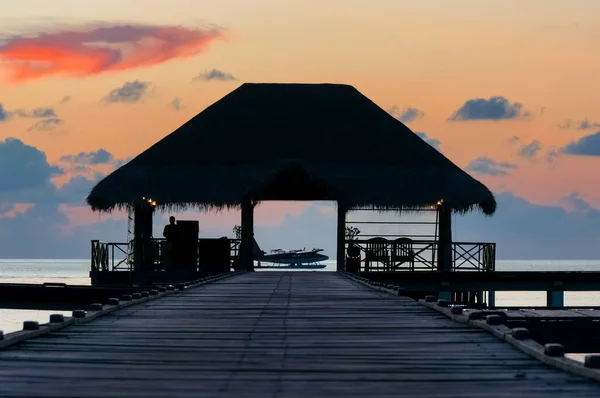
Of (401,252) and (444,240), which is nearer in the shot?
(401,252)

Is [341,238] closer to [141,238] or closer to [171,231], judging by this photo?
[171,231]

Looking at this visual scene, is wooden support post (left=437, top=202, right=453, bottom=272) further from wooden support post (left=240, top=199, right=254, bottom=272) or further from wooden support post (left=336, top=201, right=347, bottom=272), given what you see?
wooden support post (left=240, top=199, right=254, bottom=272)

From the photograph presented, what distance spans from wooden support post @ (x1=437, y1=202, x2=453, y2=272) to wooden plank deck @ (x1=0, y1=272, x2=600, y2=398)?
46.2 ft

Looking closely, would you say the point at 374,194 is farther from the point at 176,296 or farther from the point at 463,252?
the point at 176,296

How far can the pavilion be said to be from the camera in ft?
76.1

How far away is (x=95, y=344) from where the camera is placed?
6855 mm

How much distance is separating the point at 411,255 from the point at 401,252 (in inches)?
8.4

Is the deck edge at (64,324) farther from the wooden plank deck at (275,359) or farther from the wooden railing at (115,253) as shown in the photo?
the wooden railing at (115,253)

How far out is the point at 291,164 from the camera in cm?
2333

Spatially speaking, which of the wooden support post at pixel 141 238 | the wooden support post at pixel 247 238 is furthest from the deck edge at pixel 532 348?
the wooden support post at pixel 141 238

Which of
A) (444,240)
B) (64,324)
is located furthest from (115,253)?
(64,324)

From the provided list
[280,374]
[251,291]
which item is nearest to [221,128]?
[251,291]

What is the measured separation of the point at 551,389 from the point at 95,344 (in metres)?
2.94

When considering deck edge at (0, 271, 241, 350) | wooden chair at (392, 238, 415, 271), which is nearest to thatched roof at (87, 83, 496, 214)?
wooden chair at (392, 238, 415, 271)
